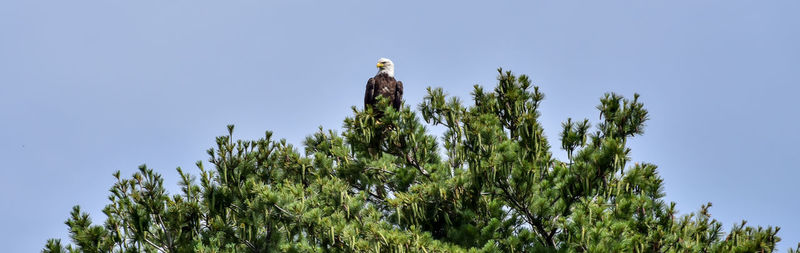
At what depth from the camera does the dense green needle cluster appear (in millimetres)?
7316

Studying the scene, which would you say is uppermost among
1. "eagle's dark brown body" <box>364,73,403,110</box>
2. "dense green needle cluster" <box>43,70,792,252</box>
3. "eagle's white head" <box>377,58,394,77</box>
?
"eagle's white head" <box>377,58,394,77</box>

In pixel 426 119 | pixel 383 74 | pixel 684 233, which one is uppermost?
pixel 383 74

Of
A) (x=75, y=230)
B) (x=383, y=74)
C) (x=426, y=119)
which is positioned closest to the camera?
(x=75, y=230)

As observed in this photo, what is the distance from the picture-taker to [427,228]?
8.41 metres

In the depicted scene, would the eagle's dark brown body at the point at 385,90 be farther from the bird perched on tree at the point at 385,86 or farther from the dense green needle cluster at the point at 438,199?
the dense green needle cluster at the point at 438,199

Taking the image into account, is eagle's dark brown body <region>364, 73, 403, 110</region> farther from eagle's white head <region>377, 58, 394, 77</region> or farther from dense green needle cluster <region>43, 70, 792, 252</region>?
dense green needle cluster <region>43, 70, 792, 252</region>

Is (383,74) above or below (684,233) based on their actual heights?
above

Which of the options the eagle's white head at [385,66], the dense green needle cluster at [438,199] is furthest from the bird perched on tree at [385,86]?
the dense green needle cluster at [438,199]

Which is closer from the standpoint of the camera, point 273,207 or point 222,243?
point 273,207

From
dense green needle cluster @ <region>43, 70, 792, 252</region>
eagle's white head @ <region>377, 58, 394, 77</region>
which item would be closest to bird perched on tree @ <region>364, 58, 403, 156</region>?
eagle's white head @ <region>377, 58, 394, 77</region>

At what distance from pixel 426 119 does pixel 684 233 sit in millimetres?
2800

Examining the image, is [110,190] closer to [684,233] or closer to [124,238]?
[124,238]

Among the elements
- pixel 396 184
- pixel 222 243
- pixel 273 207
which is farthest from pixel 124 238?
pixel 396 184

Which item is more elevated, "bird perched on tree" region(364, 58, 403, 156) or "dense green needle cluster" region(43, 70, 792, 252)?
"bird perched on tree" region(364, 58, 403, 156)
